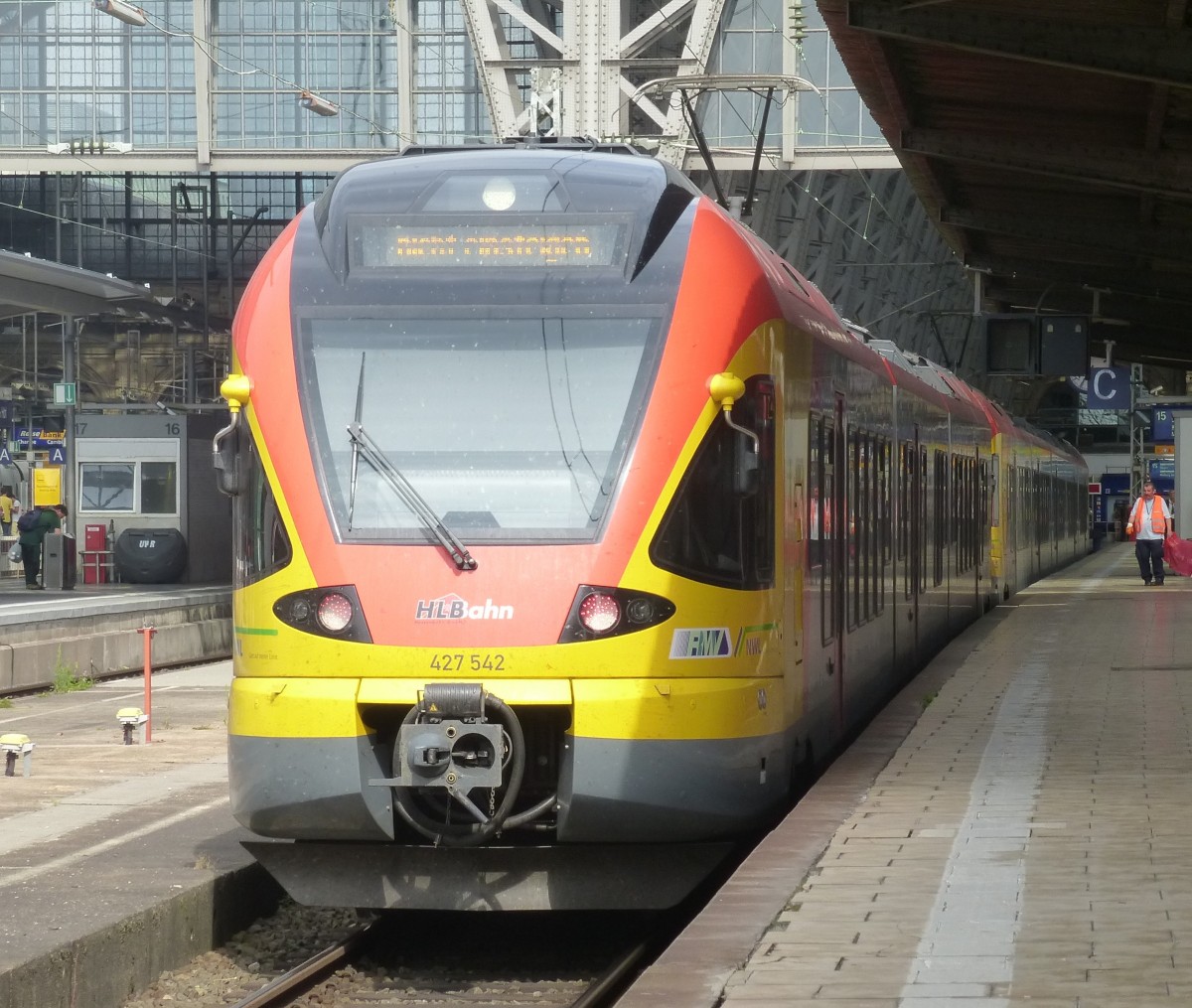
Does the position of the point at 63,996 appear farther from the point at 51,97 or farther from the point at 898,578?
the point at 51,97

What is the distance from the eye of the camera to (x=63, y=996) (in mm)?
7375

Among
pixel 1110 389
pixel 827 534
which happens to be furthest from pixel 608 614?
pixel 1110 389

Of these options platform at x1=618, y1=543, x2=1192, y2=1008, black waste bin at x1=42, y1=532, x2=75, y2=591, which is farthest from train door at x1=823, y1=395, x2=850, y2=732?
black waste bin at x1=42, y1=532, x2=75, y2=591

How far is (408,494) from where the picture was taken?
25.6 ft

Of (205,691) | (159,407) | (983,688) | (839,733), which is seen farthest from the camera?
(159,407)

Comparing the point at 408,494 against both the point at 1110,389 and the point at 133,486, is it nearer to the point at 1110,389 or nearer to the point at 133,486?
the point at 1110,389

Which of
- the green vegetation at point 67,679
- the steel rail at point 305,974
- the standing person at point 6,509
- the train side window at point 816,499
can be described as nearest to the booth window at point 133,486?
the standing person at point 6,509

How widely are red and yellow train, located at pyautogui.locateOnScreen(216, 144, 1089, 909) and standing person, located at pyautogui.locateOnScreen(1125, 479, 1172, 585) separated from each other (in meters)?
22.3

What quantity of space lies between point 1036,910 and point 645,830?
1.59m

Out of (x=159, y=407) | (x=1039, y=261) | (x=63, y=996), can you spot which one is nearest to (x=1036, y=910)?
(x=63, y=996)

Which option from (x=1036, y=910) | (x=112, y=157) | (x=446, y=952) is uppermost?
(x=112, y=157)

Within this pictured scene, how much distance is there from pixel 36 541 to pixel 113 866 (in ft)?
76.0

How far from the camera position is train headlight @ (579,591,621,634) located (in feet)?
24.8

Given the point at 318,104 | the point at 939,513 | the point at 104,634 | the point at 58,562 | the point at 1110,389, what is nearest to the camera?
the point at 939,513
